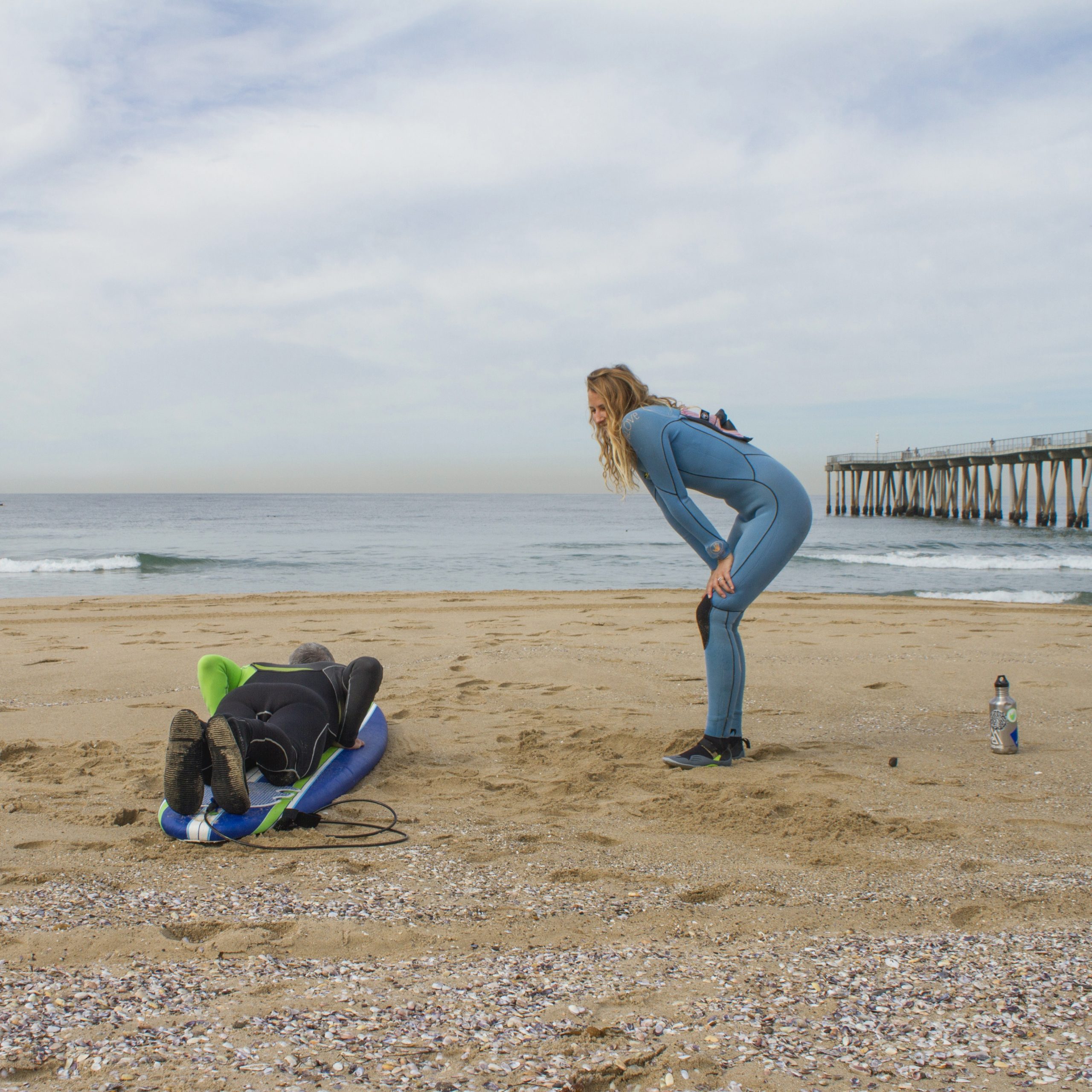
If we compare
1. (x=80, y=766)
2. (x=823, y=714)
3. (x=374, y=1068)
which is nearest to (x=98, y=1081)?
(x=374, y=1068)

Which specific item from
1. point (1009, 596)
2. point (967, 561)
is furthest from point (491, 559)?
point (1009, 596)

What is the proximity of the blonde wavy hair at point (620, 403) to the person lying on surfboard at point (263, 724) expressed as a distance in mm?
1500

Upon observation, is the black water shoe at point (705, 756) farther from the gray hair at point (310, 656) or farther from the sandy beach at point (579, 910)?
the gray hair at point (310, 656)

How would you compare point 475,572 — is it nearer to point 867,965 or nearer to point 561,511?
point 867,965

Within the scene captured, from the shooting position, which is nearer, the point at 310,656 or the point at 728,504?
the point at 728,504

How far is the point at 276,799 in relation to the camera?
332cm

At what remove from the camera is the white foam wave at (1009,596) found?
13.7 metres

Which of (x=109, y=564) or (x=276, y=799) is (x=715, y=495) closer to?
(x=276, y=799)

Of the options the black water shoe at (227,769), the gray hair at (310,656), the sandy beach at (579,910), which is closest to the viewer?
the sandy beach at (579,910)

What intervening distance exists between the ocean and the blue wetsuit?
1096cm

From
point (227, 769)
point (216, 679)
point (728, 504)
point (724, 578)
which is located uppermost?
point (728, 504)

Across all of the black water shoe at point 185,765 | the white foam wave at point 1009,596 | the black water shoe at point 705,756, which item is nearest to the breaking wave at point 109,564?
the white foam wave at point 1009,596

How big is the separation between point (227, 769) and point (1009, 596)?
Answer: 568 inches

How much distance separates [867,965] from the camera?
7.13 ft
